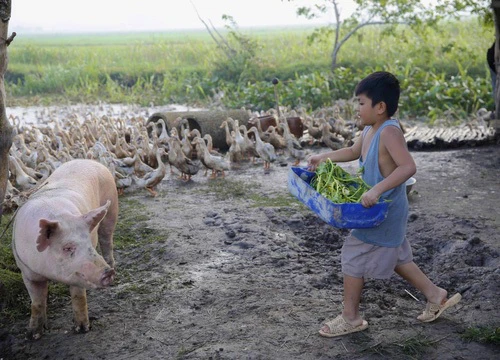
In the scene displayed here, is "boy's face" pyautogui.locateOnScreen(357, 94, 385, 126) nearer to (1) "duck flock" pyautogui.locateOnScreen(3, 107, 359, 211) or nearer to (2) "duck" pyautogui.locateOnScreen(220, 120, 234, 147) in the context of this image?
(1) "duck flock" pyautogui.locateOnScreen(3, 107, 359, 211)

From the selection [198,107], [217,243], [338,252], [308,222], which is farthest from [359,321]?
[198,107]

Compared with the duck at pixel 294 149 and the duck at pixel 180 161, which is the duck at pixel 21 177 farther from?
the duck at pixel 294 149

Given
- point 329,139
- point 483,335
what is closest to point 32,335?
point 483,335

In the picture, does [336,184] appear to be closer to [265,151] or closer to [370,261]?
[370,261]

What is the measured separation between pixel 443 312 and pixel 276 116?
27.1ft

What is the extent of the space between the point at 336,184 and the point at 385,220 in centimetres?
40

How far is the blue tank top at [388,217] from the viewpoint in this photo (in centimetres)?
445

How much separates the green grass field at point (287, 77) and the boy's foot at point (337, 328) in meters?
11.0

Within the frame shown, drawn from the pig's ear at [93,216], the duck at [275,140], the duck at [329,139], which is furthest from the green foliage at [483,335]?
the duck at [329,139]

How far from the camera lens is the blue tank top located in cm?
445

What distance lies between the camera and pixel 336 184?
14.9 feet

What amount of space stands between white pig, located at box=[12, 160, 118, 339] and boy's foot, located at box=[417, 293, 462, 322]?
2170mm

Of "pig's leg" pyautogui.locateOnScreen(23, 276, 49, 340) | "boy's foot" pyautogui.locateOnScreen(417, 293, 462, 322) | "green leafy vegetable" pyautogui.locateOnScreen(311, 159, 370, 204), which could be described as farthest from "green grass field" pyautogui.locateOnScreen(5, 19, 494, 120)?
"pig's leg" pyautogui.locateOnScreen(23, 276, 49, 340)

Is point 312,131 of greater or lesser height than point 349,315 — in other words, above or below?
below
